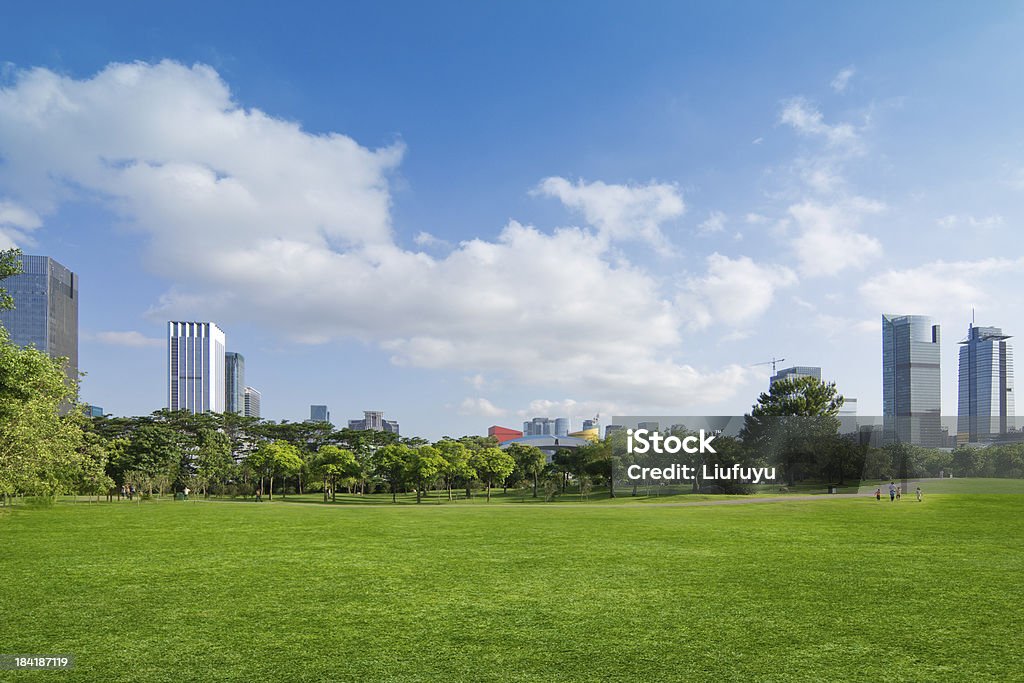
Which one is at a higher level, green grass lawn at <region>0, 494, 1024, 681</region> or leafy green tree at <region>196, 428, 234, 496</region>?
green grass lawn at <region>0, 494, 1024, 681</region>

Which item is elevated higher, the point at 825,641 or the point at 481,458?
the point at 825,641

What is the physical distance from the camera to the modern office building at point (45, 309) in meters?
134

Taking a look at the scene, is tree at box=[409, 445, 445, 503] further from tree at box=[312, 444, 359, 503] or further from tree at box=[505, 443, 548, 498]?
tree at box=[505, 443, 548, 498]

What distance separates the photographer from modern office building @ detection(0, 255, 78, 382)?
5295 inches

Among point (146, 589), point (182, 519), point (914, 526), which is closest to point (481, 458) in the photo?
point (182, 519)

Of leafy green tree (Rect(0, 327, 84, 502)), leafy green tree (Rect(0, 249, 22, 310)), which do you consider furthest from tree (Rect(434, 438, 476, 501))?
leafy green tree (Rect(0, 249, 22, 310))

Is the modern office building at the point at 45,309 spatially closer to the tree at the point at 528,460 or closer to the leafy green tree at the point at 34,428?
the tree at the point at 528,460

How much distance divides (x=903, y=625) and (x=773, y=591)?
8.08 feet

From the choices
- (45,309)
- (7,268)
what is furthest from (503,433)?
(7,268)

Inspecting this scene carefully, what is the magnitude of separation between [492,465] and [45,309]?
423ft

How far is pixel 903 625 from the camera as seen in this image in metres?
9.08

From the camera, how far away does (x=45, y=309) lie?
452ft

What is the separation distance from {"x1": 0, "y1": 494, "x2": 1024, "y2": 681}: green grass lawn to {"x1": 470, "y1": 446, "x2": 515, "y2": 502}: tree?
109 feet

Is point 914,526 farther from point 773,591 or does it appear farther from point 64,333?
point 64,333
